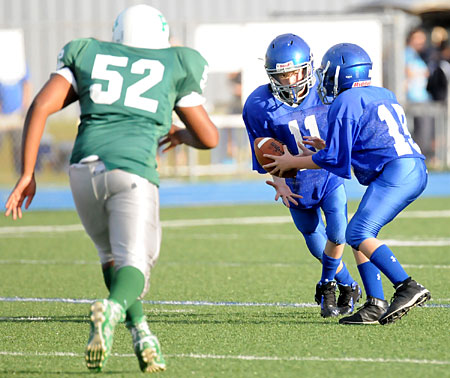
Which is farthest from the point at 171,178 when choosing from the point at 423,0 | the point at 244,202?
the point at 423,0

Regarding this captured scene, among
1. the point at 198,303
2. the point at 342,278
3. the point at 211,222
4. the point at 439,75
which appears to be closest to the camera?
the point at 342,278

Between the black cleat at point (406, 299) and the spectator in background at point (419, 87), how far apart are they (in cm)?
1011

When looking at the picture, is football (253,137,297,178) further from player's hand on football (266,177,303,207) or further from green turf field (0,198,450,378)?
green turf field (0,198,450,378)

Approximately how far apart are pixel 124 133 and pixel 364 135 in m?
1.55

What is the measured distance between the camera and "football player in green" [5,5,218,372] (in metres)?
4.10

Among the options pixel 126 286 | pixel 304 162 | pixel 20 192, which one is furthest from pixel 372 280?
pixel 20 192

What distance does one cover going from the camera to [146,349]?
161 inches

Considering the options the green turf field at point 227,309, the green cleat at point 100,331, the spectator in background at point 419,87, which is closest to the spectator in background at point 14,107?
the green turf field at point 227,309

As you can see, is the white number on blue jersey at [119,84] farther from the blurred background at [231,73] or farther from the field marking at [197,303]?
the blurred background at [231,73]

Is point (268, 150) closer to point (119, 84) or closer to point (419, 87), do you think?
point (119, 84)

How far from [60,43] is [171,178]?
2.88m

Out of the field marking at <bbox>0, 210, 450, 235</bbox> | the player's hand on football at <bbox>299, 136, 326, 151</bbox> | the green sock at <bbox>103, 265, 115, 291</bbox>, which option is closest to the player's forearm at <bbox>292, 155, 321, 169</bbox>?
the player's hand on football at <bbox>299, 136, 326, 151</bbox>

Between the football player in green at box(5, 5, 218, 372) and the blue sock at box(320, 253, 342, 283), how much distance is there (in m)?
1.73

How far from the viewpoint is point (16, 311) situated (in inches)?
235
